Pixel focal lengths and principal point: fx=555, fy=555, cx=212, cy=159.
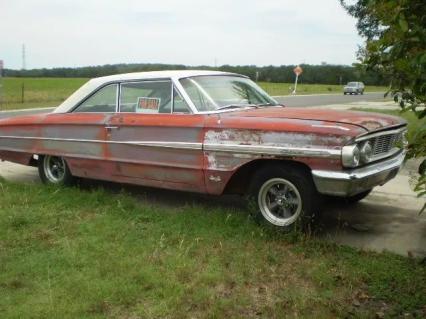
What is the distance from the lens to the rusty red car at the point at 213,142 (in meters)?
4.76

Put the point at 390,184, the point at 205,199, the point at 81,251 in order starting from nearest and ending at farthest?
the point at 81,251, the point at 205,199, the point at 390,184

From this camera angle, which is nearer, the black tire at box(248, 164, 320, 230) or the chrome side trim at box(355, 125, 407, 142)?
the chrome side trim at box(355, 125, 407, 142)

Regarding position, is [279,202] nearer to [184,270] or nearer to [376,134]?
[376,134]

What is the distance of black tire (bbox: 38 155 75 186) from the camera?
6941 millimetres

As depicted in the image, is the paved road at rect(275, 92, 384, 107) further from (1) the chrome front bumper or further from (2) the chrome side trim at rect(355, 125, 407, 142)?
(1) the chrome front bumper

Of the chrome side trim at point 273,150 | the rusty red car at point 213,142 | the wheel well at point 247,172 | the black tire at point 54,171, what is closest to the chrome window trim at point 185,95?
the rusty red car at point 213,142

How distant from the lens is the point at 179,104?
5812mm

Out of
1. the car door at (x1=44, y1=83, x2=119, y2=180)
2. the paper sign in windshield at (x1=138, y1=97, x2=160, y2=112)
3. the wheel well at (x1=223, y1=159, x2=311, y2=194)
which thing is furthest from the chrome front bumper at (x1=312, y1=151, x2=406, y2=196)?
the car door at (x1=44, y1=83, x2=119, y2=180)

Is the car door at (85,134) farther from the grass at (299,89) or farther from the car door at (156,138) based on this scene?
the grass at (299,89)

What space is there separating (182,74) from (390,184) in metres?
3.15

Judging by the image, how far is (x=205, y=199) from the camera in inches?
256

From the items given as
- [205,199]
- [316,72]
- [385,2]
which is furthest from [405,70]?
[316,72]

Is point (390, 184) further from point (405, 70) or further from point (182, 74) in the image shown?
point (405, 70)

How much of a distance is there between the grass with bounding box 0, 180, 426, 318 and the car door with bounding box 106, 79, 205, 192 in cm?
41
